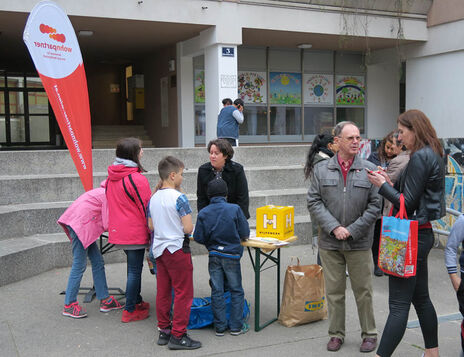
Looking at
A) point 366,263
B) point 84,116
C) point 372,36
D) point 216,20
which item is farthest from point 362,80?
point 366,263

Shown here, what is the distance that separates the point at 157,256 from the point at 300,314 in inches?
58.5

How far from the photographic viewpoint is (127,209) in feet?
16.0

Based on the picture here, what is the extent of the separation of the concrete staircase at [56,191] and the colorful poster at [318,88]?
19.6 ft

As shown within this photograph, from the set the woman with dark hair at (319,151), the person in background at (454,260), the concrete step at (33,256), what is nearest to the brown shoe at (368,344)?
the person in background at (454,260)

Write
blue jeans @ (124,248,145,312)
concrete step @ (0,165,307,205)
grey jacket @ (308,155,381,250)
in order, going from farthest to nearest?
1. concrete step @ (0,165,307,205)
2. blue jeans @ (124,248,145,312)
3. grey jacket @ (308,155,381,250)

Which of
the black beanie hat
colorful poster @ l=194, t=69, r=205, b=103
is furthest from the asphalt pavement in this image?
colorful poster @ l=194, t=69, r=205, b=103

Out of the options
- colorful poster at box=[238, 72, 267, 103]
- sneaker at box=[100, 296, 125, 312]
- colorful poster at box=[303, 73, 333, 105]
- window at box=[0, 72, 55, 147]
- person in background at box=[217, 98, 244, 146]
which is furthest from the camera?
colorful poster at box=[303, 73, 333, 105]

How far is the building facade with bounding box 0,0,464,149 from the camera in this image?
39.5 ft

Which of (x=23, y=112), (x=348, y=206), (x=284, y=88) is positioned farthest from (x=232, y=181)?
(x=23, y=112)

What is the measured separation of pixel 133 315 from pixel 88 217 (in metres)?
1.06

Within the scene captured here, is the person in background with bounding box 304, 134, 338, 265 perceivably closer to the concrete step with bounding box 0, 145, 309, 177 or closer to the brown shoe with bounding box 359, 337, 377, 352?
the brown shoe with bounding box 359, 337, 377, 352

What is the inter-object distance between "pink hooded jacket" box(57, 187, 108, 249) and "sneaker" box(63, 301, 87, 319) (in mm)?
616

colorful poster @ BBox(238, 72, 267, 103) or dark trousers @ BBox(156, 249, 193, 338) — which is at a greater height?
colorful poster @ BBox(238, 72, 267, 103)

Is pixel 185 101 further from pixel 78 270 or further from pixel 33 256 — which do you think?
pixel 78 270
